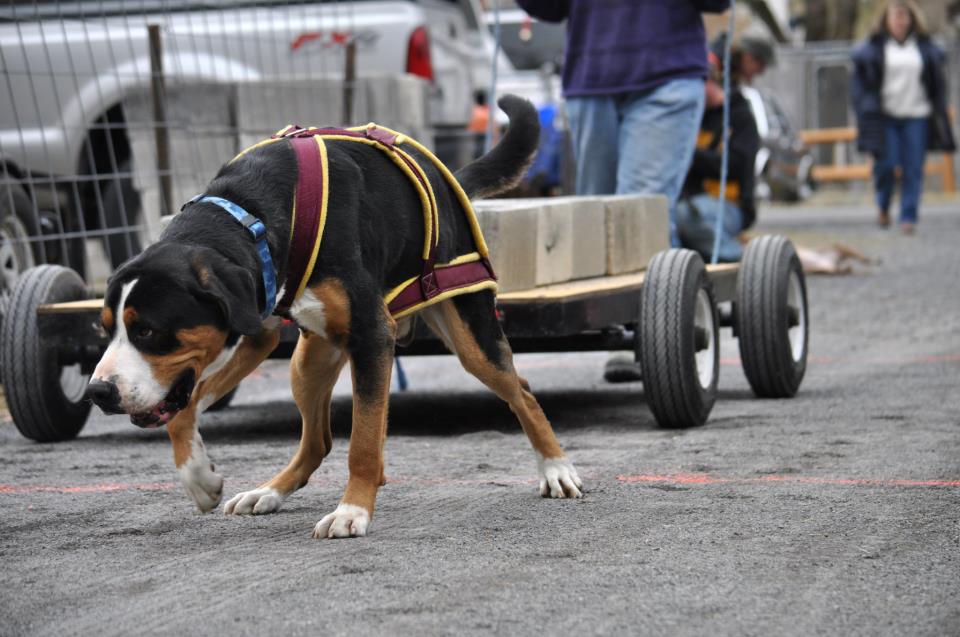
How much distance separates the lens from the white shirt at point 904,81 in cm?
1606

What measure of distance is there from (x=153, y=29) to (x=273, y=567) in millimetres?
5361

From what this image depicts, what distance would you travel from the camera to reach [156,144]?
8555 millimetres

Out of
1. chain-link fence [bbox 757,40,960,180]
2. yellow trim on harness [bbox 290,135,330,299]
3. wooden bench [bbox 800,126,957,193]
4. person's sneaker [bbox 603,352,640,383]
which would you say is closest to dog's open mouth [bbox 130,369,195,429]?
yellow trim on harness [bbox 290,135,330,299]

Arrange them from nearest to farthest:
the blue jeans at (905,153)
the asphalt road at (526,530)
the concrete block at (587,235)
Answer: the asphalt road at (526,530) < the concrete block at (587,235) < the blue jeans at (905,153)

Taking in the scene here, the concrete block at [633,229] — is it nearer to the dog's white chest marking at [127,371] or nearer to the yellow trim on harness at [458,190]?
the yellow trim on harness at [458,190]

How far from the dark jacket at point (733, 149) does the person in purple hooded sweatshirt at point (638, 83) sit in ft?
7.22

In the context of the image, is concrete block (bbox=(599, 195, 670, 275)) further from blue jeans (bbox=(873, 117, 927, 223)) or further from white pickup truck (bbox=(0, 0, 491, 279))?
blue jeans (bbox=(873, 117, 927, 223))

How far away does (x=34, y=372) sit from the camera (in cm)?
579

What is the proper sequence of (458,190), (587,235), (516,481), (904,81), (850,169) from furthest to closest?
(850,169) < (904,81) < (587,235) < (516,481) < (458,190)

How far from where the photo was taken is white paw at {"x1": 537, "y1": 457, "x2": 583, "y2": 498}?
15.0ft

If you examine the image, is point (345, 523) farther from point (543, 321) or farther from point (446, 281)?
point (543, 321)

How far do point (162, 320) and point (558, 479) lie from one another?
4.70ft

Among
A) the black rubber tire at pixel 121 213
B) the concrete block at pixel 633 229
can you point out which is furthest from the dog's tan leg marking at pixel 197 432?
Answer: the black rubber tire at pixel 121 213

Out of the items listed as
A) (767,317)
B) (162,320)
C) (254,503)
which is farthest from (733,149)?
(162,320)
